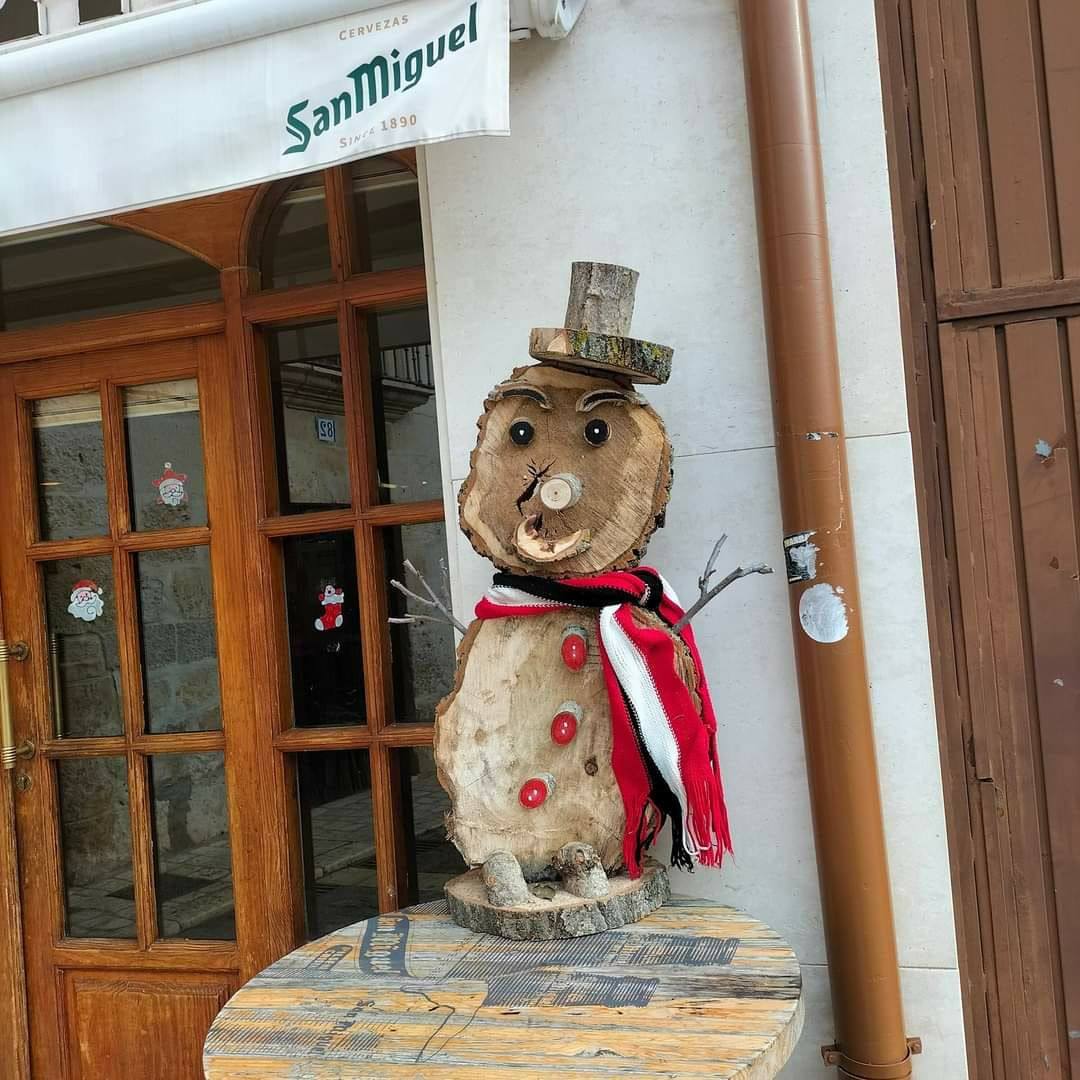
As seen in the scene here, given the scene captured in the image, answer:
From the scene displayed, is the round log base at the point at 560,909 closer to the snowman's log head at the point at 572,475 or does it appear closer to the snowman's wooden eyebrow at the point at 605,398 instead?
the snowman's log head at the point at 572,475

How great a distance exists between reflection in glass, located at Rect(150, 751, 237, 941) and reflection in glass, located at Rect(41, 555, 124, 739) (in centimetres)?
24

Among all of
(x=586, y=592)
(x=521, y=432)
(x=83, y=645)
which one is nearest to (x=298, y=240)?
(x=521, y=432)

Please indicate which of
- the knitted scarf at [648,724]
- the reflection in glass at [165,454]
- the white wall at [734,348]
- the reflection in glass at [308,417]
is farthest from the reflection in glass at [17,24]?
the knitted scarf at [648,724]

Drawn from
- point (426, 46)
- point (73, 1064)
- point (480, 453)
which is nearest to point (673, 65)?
point (426, 46)

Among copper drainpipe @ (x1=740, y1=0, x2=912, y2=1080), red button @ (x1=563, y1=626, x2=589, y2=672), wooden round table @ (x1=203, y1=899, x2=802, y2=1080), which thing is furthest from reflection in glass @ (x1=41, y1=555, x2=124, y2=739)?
copper drainpipe @ (x1=740, y1=0, x2=912, y2=1080)

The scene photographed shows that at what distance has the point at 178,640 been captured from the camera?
272cm

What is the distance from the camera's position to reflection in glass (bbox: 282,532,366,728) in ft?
8.30

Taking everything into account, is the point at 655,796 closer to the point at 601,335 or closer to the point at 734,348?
the point at 601,335

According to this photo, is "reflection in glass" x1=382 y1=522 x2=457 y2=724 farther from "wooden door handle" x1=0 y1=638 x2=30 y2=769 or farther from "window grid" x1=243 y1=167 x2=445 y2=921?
"wooden door handle" x1=0 y1=638 x2=30 y2=769

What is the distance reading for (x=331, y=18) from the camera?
1.93 metres

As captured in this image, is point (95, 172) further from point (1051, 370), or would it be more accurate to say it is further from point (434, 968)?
point (1051, 370)

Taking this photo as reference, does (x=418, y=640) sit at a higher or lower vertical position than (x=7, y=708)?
higher

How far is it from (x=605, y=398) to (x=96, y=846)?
203 centimetres

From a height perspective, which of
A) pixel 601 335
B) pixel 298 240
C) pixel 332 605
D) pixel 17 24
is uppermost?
pixel 17 24
